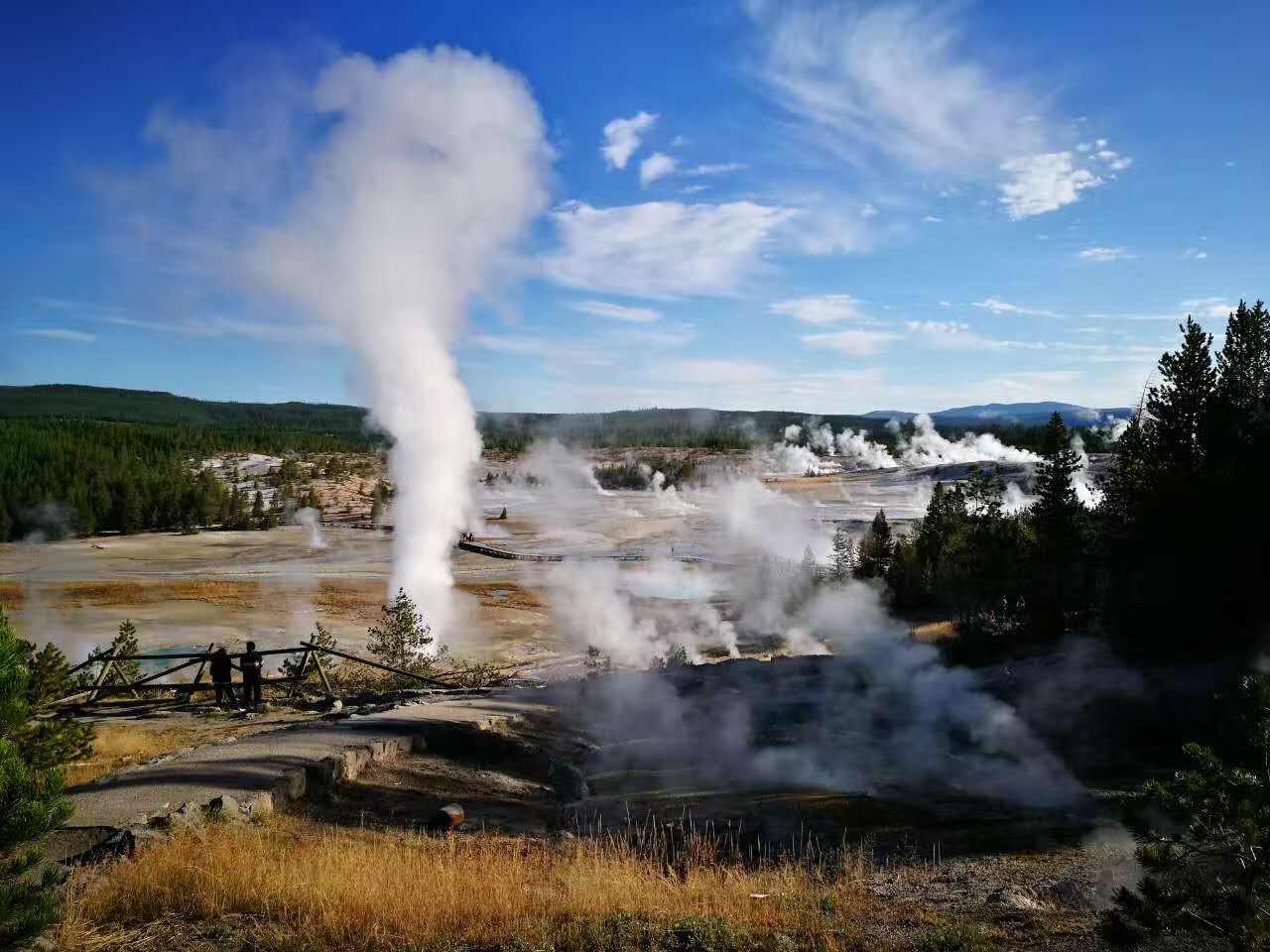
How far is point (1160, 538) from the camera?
64.0 feet

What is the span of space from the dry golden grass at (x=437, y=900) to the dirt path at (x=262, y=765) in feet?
3.80

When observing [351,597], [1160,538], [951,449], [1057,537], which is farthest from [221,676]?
[951,449]

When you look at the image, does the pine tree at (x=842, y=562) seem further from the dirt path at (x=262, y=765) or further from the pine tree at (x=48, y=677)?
the pine tree at (x=48, y=677)

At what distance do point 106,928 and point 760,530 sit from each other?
2543 inches

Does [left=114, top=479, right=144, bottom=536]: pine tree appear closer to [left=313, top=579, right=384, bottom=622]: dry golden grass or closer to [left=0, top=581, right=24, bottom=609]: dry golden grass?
[left=0, top=581, right=24, bottom=609]: dry golden grass

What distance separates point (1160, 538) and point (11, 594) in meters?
55.9

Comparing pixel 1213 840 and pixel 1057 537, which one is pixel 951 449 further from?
pixel 1213 840

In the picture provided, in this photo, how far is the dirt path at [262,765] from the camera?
27.5 feet

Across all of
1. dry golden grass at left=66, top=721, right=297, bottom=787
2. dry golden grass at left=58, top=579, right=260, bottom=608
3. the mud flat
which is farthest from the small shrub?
dry golden grass at left=58, top=579, right=260, bottom=608

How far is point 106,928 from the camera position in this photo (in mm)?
5363

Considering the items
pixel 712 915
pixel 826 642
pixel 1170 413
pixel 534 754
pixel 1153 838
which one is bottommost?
pixel 826 642

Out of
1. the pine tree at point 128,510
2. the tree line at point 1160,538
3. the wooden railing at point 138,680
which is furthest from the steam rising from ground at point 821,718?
the pine tree at point 128,510

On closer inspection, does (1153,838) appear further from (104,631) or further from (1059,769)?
(104,631)

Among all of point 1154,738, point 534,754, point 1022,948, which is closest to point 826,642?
point 1154,738
